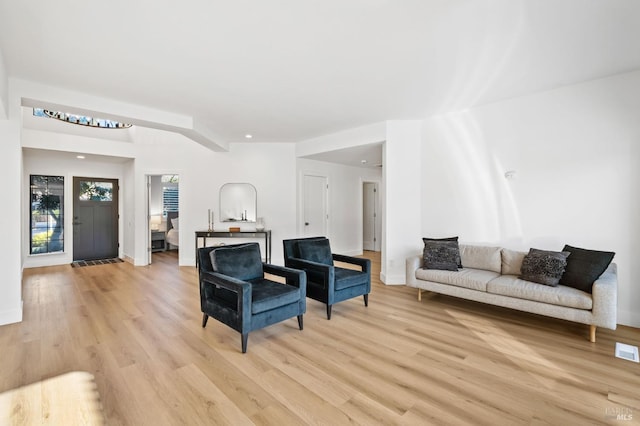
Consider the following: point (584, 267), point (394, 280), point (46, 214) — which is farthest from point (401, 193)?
point (46, 214)

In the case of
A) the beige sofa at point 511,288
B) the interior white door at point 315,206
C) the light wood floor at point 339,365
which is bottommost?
the light wood floor at point 339,365

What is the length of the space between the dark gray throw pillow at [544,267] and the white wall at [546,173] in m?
0.50

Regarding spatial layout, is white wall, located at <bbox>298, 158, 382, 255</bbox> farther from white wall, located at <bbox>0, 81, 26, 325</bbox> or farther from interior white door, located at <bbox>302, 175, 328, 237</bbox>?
white wall, located at <bbox>0, 81, 26, 325</bbox>

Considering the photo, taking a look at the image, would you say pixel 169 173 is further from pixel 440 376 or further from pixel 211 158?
pixel 440 376

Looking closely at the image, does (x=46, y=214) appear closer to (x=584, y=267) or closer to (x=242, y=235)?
(x=242, y=235)

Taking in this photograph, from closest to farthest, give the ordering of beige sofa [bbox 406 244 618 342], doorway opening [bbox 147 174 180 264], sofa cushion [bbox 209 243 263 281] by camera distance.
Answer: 1. beige sofa [bbox 406 244 618 342]
2. sofa cushion [bbox 209 243 263 281]
3. doorway opening [bbox 147 174 180 264]

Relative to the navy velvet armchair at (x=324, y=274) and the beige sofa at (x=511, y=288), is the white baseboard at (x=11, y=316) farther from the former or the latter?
the beige sofa at (x=511, y=288)

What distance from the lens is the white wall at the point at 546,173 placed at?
321 centimetres

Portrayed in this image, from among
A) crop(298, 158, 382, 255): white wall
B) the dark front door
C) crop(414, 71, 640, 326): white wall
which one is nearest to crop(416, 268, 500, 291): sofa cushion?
crop(414, 71, 640, 326): white wall

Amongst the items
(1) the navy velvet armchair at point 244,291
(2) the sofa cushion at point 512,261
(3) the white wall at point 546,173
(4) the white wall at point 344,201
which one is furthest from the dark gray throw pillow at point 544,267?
(4) the white wall at point 344,201

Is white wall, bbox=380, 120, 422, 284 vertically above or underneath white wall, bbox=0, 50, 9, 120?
underneath

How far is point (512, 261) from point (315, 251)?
8.00ft

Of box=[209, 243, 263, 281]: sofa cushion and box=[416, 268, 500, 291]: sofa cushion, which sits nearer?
box=[209, 243, 263, 281]: sofa cushion

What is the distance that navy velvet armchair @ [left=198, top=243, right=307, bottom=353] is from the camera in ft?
8.58
